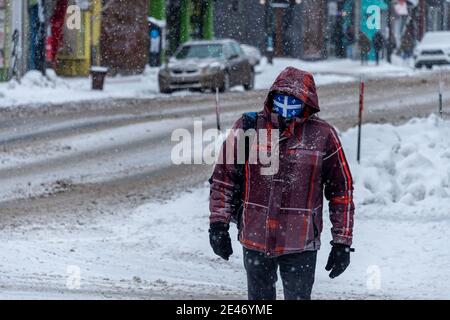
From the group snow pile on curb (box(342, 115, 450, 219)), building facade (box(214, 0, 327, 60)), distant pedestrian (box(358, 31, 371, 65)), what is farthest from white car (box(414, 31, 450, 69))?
snow pile on curb (box(342, 115, 450, 219))

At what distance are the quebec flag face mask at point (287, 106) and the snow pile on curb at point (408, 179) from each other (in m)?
6.29

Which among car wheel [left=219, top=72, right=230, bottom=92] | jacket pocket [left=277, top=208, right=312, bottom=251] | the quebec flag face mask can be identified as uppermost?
the quebec flag face mask

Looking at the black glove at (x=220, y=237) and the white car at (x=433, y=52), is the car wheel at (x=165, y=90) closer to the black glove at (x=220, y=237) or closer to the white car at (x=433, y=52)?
the white car at (x=433, y=52)

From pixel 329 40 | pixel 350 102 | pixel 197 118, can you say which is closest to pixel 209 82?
pixel 350 102

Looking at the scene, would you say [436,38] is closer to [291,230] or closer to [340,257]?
[340,257]

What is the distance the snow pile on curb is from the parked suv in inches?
559

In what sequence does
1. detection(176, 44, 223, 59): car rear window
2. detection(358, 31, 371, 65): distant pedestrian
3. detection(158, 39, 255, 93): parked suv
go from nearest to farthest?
detection(158, 39, 255, 93): parked suv, detection(176, 44, 223, 59): car rear window, detection(358, 31, 371, 65): distant pedestrian

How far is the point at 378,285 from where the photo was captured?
896cm

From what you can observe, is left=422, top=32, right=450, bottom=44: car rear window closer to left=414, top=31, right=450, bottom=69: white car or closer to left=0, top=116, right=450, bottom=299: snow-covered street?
left=414, top=31, right=450, bottom=69: white car

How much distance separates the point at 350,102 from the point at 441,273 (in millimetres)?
15061

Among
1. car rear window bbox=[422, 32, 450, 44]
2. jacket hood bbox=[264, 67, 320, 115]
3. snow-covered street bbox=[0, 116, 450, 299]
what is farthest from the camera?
car rear window bbox=[422, 32, 450, 44]

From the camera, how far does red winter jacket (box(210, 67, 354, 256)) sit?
Answer: 500cm

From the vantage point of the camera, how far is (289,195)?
5012 mm

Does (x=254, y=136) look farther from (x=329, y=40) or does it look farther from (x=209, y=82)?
(x=329, y=40)
